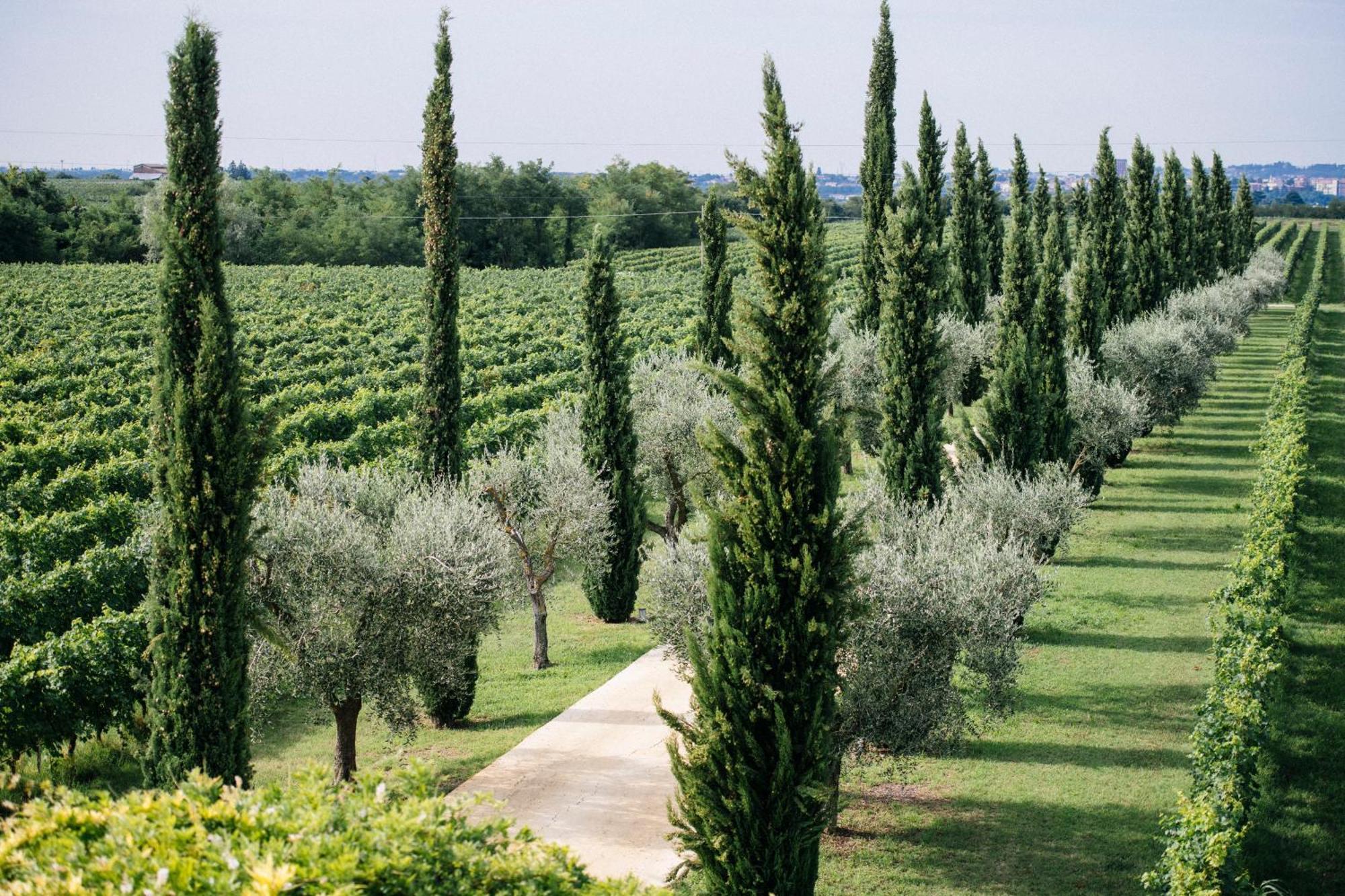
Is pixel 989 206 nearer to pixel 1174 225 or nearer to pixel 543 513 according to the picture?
pixel 1174 225

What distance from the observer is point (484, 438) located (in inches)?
1213

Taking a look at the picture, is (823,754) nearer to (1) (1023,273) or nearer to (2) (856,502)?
(2) (856,502)

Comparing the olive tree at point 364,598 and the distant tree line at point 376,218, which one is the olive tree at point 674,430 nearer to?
the olive tree at point 364,598

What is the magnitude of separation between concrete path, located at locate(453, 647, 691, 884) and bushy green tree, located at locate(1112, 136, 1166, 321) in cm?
3513

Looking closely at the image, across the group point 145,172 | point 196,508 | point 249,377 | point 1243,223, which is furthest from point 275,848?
point 145,172

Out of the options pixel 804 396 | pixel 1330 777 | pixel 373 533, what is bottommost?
pixel 1330 777

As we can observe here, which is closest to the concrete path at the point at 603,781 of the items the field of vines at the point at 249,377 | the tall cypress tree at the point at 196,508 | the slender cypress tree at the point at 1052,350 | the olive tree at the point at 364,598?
the olive tree at the point at 364,598

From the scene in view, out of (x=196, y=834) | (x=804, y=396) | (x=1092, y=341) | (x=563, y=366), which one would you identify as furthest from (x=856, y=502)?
(x=563, y=366)

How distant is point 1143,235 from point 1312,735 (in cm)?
3439

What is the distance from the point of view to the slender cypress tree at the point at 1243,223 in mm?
71375

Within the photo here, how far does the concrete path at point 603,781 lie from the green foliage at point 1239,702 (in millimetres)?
5375

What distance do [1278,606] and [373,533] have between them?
51.1 feet

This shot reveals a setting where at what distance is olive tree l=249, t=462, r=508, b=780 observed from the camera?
1311cm

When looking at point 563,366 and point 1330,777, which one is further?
point 563,366
